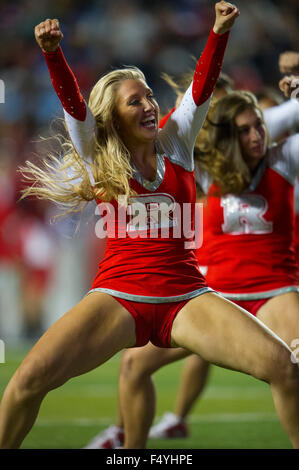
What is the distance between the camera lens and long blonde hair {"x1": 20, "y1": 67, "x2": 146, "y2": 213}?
3.18 meters

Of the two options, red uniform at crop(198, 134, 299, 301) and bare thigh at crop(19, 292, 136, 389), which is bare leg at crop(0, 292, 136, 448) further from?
red uniform at crop(198, 134, 299, 301)

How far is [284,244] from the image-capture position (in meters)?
4.14

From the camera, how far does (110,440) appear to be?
452 centimetres

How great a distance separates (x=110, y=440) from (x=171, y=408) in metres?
1.66

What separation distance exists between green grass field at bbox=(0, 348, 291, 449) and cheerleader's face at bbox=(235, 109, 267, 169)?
1835 millimetres

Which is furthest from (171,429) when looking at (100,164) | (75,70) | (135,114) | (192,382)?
(75,70)

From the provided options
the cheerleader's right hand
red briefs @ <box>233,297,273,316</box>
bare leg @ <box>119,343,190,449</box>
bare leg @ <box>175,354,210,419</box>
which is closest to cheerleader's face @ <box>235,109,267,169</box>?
red briefs @ <box>233,297,273,316</box>

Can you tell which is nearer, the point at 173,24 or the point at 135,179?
the point at 135,179

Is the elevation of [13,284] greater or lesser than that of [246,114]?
lesser

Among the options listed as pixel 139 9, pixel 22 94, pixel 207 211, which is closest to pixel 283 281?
pixel 207 211

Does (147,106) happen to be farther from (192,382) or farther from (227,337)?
(192,382)

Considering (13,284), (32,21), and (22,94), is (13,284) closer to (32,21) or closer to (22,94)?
(22,94)

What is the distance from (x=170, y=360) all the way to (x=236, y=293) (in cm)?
53

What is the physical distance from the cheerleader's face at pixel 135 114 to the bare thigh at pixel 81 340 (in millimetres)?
756
